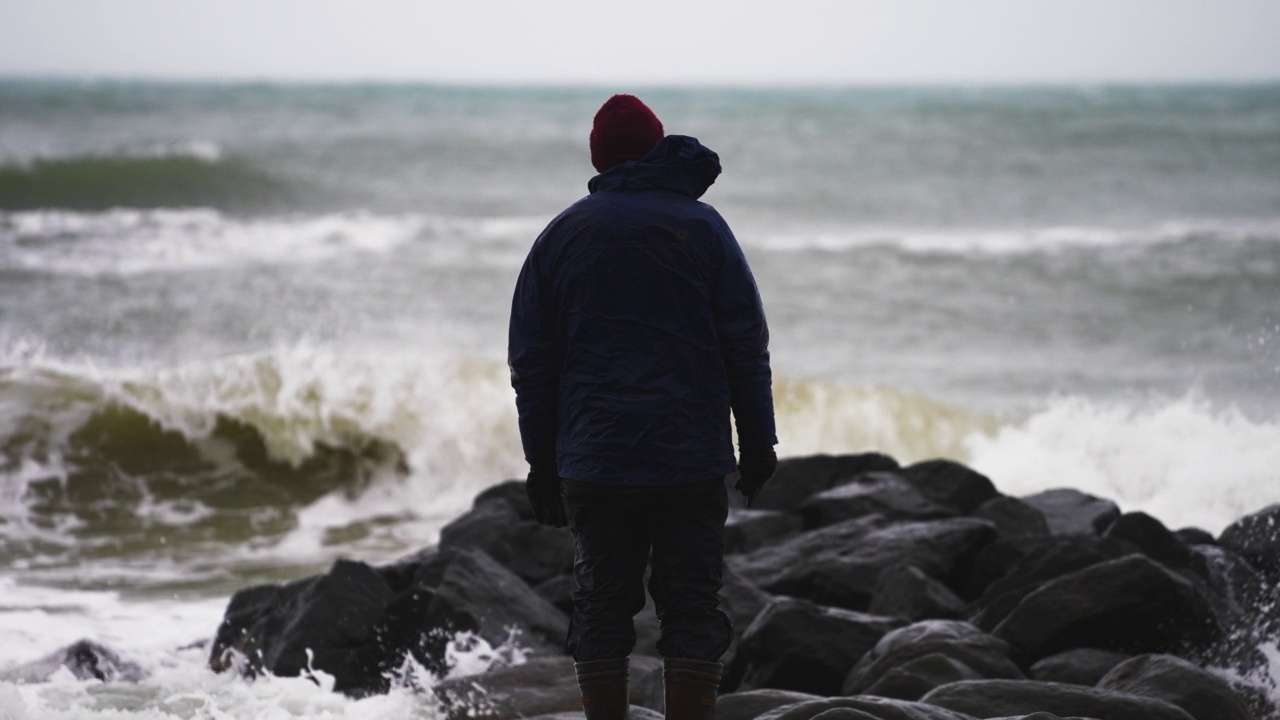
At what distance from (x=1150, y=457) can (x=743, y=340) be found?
7.30 metres

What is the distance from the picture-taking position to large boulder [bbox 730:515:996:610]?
19.8 ft

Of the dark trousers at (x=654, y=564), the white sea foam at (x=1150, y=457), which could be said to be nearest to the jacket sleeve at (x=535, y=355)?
the dark trousers at (x=654, y=564)

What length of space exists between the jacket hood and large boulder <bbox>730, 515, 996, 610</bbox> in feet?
10.3

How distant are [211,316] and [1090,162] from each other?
21.7m

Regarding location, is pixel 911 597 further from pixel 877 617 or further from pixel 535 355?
pixel 535 355

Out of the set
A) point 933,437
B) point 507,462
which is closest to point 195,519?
point 507,462

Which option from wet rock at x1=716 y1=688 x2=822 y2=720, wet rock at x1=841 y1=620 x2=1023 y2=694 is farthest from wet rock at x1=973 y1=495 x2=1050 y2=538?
wet rock at x1=716 y1=688 x2=822 y2=720

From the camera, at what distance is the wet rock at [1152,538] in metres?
6.06

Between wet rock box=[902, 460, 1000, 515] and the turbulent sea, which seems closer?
wet rock box=[902, 460, 1000, 515]

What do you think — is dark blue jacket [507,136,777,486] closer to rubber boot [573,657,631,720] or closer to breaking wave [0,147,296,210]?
rubber boot [573,657,631,720]

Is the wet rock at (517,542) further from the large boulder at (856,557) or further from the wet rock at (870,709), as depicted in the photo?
the wet rock at (870,709)

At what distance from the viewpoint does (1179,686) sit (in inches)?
169

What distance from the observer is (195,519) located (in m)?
9.18

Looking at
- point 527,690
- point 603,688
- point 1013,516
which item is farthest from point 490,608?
point 1013,516
